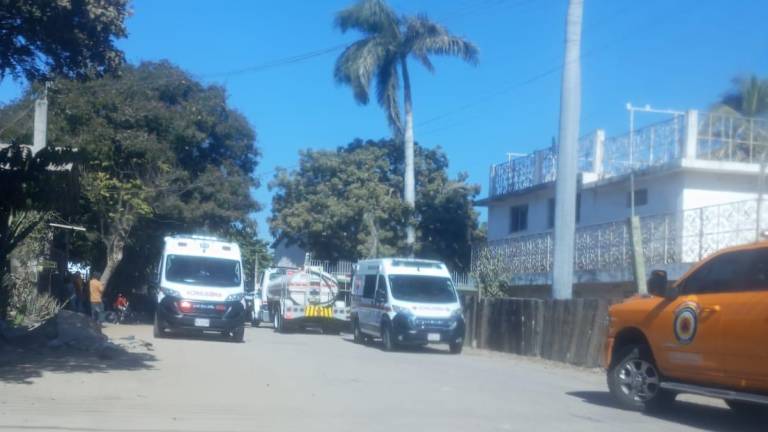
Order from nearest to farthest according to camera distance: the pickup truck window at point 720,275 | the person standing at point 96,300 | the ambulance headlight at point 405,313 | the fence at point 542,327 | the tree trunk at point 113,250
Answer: the pickup truck window at point 720,275 → the fence at point 542,327 → the ambulance headlight at point 405,313 → the person standing at point 96,300 → the tree trunk at point 113,250

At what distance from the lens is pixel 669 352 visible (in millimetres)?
11680

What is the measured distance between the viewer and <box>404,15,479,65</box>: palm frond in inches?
1452

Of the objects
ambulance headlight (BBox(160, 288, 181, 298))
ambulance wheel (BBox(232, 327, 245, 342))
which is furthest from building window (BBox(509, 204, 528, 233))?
ambulance headlight (BBox(160, 288, 181, 298))

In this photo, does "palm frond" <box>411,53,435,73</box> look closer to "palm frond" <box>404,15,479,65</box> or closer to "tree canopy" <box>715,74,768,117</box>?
"palm frond" <box>404,15,479,65</box>

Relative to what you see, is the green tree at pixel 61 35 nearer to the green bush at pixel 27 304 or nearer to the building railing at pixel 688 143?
the green bush at pixel 27 304

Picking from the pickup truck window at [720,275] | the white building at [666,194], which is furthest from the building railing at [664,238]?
the pickup truck window at [720,275]

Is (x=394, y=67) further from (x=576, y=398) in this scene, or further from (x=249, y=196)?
(x=576, y=398)

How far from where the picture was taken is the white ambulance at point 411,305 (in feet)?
75.8

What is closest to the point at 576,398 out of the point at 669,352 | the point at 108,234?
the point at 669,352

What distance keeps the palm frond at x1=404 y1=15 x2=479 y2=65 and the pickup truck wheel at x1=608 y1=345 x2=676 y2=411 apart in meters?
25.5

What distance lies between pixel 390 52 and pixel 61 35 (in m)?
24.8

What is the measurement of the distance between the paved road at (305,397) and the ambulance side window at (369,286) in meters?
5.82

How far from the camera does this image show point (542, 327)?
874 inches

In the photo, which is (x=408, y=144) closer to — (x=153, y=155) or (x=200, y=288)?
(x=153, y=155)
